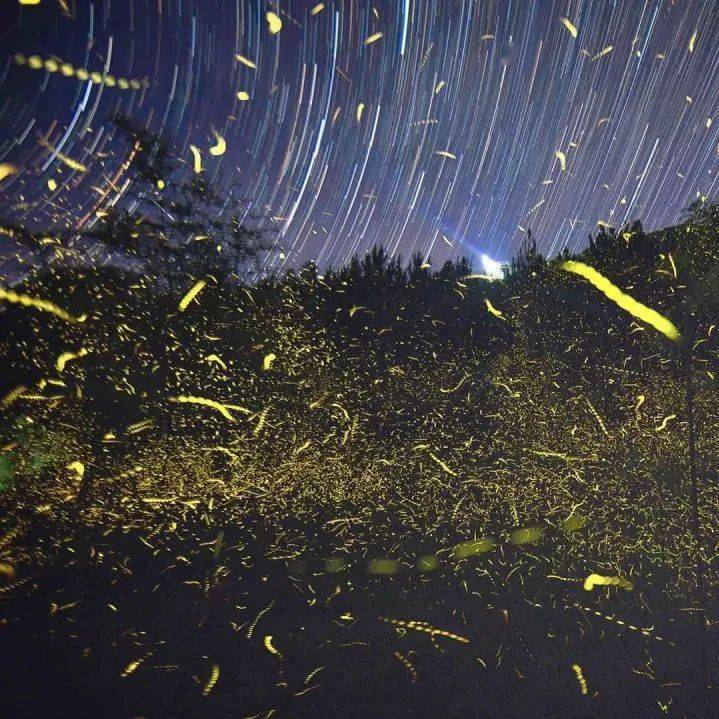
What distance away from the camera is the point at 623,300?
938cm

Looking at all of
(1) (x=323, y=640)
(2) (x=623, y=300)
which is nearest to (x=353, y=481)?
(1) (x=323, y=640)

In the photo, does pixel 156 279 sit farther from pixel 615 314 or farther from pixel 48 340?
pixel 615 314

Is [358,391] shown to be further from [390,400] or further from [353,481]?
[353,481]

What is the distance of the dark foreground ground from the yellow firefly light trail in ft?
14.6

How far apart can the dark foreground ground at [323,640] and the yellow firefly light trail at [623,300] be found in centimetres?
445

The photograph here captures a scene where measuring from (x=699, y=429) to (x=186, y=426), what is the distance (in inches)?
332

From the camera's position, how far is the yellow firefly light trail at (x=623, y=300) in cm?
862

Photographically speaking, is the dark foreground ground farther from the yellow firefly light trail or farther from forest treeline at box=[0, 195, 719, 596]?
the yellow firefly light trail

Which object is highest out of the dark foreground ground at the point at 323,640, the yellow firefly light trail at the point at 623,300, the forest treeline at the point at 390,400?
the yellow firefly light trail at the point at 623,300

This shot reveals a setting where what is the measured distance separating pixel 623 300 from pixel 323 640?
7782 millimetres

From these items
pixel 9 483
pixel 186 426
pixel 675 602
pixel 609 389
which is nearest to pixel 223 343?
pixel 186 426

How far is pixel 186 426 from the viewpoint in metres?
9.16

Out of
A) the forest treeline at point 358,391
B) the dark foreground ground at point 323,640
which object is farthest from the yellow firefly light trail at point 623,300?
the dark foreground ground at point 323,640

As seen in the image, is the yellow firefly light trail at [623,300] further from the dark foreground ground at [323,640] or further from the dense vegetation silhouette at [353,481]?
the dark foreground ground at [323,640]
